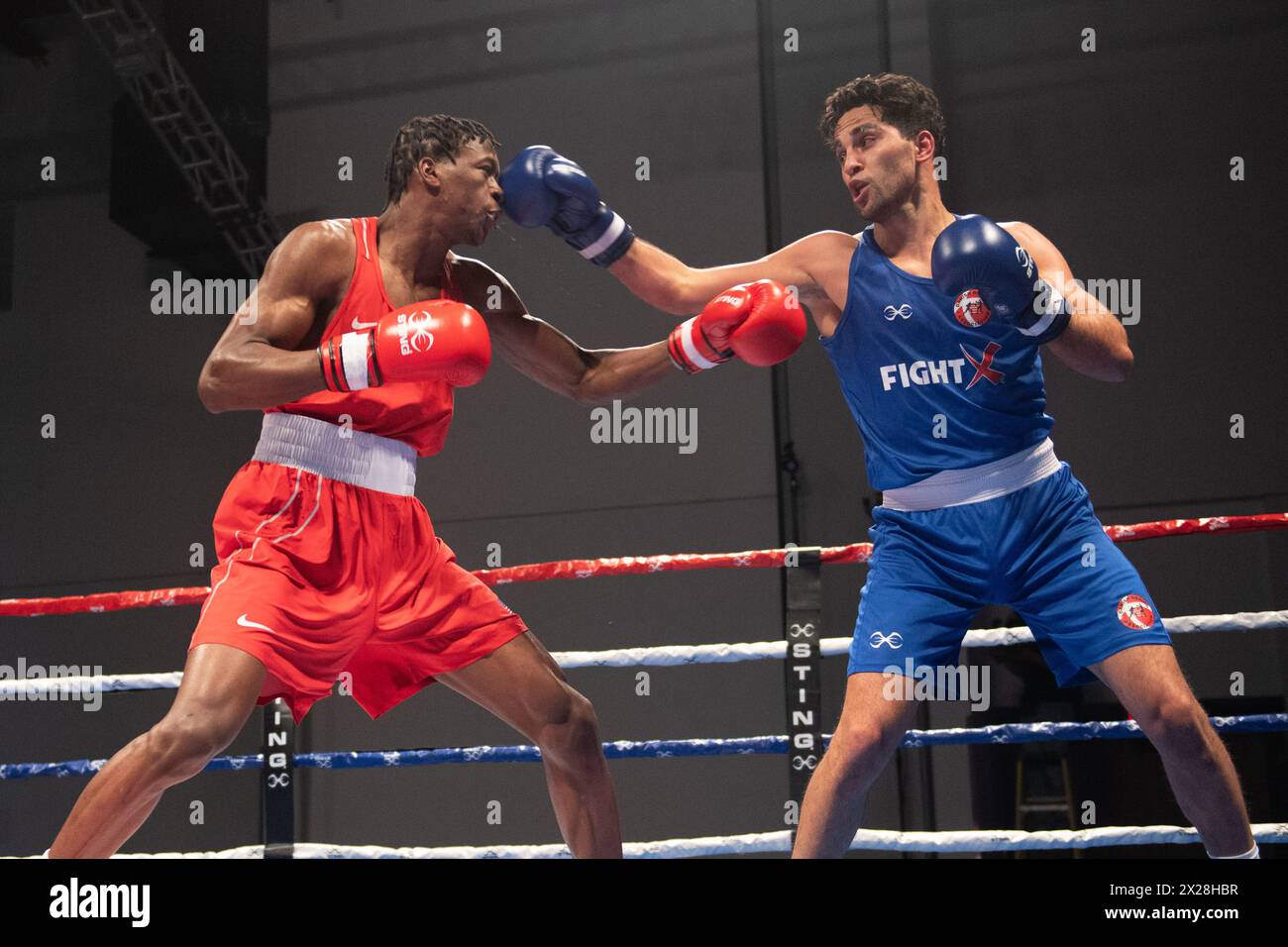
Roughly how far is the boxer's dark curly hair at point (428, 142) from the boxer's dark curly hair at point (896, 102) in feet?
2.26

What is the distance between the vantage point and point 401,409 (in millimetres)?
2168

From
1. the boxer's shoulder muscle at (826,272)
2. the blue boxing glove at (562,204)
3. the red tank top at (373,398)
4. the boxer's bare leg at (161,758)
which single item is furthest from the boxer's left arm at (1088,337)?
the boxer's bare leg at (161,758)

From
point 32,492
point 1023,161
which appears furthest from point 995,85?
point 32,492

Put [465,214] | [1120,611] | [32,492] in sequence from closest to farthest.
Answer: [1120,611], [465,214], [32,492]

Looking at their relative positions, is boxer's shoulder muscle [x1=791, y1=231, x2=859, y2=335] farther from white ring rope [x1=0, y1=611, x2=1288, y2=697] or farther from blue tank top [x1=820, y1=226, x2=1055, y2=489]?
white ring rope [x1=0, y1=611, x2=1288, y2=697]

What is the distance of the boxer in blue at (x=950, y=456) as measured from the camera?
196 centimetres

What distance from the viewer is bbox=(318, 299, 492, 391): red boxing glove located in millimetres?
1990

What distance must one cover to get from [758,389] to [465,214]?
132 inches

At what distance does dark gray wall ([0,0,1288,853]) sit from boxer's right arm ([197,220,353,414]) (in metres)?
3.19

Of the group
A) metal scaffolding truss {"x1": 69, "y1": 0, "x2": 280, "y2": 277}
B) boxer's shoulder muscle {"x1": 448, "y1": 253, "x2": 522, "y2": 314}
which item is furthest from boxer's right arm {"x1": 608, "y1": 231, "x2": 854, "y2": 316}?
metal scaffolding truss {"x1": 69, "y1": 0, "x2": 280, "y2": 277}

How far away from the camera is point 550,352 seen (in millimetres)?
2430

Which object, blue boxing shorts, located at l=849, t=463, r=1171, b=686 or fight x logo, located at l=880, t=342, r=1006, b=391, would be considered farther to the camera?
fight x logo, located at l=880, t=342, r=1006, b=391

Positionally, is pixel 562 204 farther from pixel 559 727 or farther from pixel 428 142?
pixel 559 727
